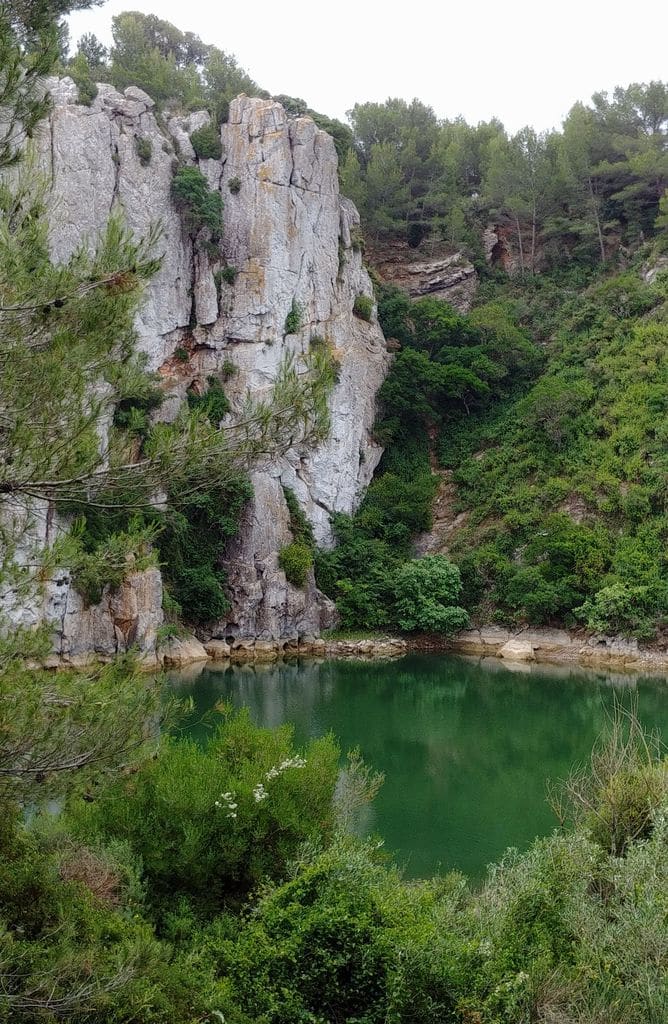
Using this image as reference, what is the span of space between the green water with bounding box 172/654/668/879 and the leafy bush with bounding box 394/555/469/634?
1460mm

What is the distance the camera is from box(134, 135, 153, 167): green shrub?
33.3m

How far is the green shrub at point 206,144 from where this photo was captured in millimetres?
36156

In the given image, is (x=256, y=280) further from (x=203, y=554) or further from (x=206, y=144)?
(x=203, y=554)

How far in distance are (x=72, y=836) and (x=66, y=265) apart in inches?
192

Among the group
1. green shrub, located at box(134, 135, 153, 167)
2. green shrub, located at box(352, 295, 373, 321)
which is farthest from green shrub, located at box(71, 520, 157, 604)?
green shrub, located at box(352, 295, 373, 321)

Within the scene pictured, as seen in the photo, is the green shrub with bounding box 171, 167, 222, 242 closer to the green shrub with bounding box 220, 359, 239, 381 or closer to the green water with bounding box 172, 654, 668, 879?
the green shrub with bounding box 220, 359, 239, 381

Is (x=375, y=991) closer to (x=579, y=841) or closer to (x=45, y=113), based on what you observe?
(x=579, y=841)

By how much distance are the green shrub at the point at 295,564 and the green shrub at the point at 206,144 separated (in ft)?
61.6

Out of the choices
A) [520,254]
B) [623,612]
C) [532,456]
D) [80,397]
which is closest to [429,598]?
[623,612]

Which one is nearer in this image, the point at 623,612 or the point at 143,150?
the point at 623,612

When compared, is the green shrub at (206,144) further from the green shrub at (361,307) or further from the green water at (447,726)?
the green water at (447,726)

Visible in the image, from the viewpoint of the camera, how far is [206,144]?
36156 millimetres

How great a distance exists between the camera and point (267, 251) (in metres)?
35.9

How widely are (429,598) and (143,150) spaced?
2235 centimetres
